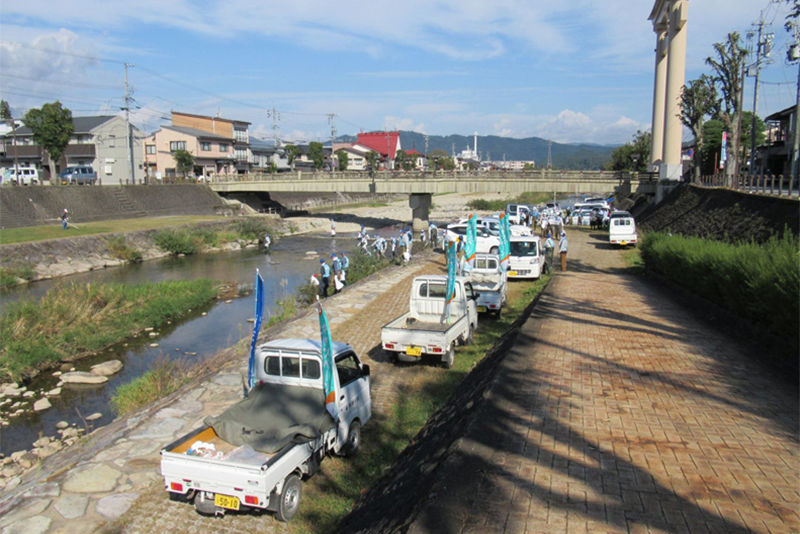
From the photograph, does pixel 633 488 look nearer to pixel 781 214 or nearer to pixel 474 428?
pixel 474 428

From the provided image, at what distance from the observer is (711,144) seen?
173 ft

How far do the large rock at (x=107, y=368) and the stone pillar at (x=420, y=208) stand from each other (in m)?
36.2

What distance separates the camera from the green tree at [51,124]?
4444 cm

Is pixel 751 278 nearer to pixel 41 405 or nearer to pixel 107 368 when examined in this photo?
pixel 41 405

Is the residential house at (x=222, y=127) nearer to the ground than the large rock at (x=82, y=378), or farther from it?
farther from it

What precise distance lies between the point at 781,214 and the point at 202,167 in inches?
2614

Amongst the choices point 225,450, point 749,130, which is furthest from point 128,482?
point 749,130

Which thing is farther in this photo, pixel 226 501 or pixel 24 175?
pixel 24 175

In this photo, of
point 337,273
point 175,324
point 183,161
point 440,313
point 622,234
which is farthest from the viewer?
point 183,161

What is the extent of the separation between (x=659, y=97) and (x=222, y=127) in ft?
195

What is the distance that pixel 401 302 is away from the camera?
690 inches

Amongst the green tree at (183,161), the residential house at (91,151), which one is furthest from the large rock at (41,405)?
the green tree at (183,161)

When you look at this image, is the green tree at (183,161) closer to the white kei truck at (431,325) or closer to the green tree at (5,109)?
the green tree at (5,109)

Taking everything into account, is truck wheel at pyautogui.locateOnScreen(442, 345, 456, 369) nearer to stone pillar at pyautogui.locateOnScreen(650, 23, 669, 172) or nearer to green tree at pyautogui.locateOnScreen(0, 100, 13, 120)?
stone pillar at pyautogui.locateOnScreen(650, 23, 669, 172)
